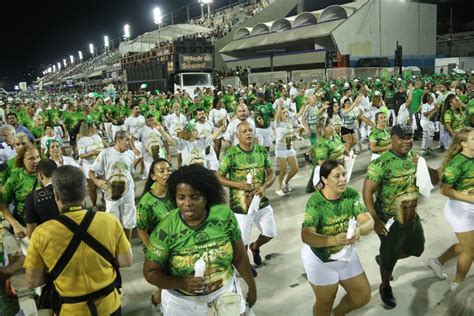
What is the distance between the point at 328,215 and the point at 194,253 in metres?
1.40

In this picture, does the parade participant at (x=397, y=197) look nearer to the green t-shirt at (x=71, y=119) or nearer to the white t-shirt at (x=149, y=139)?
the white t-shirt at (x=149, y=139)

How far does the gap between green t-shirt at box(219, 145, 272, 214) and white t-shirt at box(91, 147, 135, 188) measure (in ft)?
5.80

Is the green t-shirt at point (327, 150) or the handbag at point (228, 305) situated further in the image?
the green t-shirt at point (327, 150)

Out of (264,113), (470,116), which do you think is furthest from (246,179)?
(470,116)

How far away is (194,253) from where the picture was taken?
2742 millimetres

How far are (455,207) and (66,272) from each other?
3.87 metres

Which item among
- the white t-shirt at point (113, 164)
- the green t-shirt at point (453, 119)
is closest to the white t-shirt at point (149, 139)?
the white t-shirt at point (113, 164)

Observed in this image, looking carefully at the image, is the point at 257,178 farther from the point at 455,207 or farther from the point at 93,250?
the point at 93,250

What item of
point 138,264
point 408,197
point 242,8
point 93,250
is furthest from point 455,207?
point 242,8

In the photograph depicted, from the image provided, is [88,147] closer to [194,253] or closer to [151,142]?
[151,142]

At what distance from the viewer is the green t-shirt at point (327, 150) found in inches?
256

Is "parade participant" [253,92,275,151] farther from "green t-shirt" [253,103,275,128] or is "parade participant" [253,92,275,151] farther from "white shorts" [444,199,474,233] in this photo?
"white shorts" [444,199,474,233]

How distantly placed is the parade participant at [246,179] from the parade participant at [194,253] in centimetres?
196

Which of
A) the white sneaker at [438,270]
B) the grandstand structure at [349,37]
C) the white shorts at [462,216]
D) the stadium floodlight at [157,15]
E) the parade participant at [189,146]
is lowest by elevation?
the white sneaker at [438,270]
